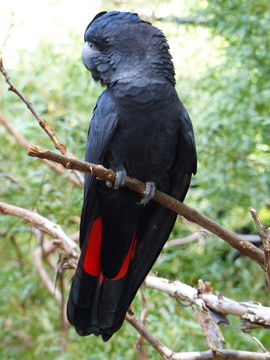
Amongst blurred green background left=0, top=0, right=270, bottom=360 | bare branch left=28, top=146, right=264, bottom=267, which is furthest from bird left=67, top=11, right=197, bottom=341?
blurred green background left=0, top=0, right=270, bottom=360

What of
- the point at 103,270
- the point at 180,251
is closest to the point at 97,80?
the point at 103,270

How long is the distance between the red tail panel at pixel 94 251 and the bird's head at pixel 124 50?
1.72 feet

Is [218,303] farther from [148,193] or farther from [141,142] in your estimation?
[141,142]

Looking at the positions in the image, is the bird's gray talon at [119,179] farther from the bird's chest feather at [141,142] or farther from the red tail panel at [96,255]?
the red tail panel at [96,255]

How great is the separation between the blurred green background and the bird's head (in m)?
0.62

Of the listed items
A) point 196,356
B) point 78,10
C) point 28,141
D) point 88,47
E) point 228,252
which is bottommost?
point 228,252

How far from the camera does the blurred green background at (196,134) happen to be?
303 centimetres

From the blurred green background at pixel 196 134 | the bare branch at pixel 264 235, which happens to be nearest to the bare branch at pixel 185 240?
the blurred green background at pixel 196 134

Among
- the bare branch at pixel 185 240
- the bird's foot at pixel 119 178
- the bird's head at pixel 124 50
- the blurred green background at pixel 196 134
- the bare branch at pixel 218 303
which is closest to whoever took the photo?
the bare branch at pixel 218 303

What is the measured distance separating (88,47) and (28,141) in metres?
0.98

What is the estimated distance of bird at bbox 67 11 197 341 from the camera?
7.32 feet

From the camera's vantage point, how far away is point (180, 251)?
348 centimetres

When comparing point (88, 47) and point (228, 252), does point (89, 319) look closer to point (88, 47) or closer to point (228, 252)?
point (88, 47)

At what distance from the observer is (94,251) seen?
2.41 meters
